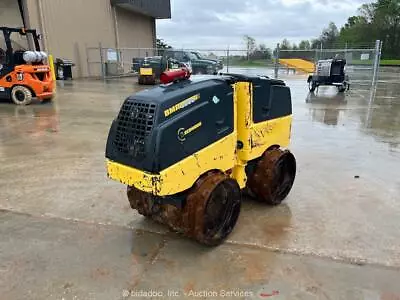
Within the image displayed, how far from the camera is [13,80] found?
10109 mm

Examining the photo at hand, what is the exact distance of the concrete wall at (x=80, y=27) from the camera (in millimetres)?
16594

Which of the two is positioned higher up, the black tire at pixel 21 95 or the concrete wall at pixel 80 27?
the concrete wall at pixel 80 27

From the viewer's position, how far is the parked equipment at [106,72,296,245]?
8.14ft

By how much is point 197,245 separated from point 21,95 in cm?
910

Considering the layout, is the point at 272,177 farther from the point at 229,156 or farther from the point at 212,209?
the point at 212,209

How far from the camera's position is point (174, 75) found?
113 inches

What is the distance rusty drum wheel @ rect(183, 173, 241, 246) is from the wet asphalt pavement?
13 centimetres

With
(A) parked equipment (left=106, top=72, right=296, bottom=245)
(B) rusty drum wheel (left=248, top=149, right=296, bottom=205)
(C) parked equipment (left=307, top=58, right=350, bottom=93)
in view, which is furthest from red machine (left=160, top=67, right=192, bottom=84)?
(C) parked equipment (left=307, top=58, right=350, bottom=93)

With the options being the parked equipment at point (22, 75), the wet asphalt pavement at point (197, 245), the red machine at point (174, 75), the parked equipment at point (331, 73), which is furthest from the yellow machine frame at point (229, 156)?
the parked equipment at point (331, 73)

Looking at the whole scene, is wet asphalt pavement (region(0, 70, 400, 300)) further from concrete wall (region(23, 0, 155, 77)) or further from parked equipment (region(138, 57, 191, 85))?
concrete wall (region(23, 0, 155, 77))

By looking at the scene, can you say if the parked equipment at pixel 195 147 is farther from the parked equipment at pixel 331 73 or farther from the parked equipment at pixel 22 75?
the parked equipment at pixel 331 73

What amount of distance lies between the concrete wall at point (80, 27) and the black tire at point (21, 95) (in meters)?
7.21

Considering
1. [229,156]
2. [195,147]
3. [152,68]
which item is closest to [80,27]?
[152,68]

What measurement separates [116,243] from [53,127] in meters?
5.04
